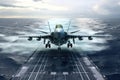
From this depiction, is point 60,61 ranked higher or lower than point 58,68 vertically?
higher

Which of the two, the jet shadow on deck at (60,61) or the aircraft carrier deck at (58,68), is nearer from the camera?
the aircraft carrier deck at (58,68)

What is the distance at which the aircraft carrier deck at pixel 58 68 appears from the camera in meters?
41.0

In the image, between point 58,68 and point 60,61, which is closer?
point 58,68

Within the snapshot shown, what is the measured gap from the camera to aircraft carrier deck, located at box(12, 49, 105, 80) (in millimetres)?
40969

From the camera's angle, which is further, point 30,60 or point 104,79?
point 30,60

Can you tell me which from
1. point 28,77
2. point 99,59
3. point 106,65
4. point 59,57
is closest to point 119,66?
point 106,65

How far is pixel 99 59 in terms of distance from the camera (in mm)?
56281

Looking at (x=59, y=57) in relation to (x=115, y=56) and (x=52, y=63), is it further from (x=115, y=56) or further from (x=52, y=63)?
(x=115, y=56)

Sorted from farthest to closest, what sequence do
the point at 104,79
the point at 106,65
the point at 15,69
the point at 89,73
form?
the point at 106,65, the point at 15,69, the point at 89,73, the point at 104,79

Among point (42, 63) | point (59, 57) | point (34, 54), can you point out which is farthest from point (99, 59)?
point (34, 54)

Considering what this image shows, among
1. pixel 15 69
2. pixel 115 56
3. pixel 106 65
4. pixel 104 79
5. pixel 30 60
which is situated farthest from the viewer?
pixel 115 56

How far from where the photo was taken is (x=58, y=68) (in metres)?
46.9

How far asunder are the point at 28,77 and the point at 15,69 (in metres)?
7.09

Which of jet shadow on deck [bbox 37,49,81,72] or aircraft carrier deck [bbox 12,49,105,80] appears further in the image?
jet shadow on deck [bbox 37,49,81,72]
